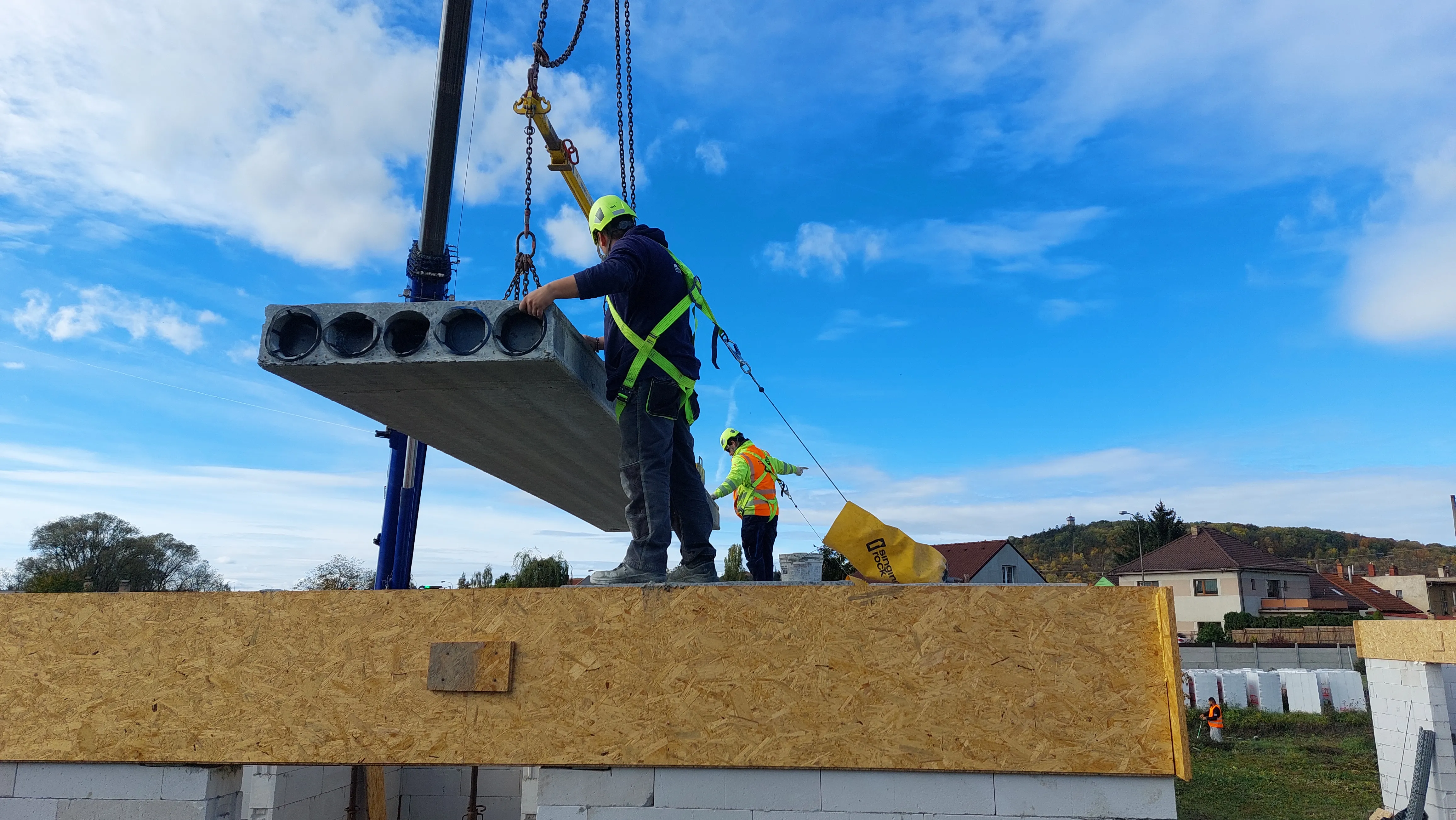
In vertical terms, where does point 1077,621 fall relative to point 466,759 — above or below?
above

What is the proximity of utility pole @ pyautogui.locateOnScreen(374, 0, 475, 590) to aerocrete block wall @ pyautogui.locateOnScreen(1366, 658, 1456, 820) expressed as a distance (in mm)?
11419

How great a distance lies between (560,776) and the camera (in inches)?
153

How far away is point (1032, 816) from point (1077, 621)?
0.83 metres

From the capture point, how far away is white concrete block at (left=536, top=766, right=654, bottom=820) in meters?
3.81

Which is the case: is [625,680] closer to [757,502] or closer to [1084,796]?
[1084,796]

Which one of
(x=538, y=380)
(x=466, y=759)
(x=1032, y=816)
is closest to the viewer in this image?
(x=1032, y=816)

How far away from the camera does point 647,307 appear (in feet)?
14.4

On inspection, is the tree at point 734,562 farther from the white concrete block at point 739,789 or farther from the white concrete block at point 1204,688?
the white concrete block at point 739,789

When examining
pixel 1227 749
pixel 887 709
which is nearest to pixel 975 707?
pixel 887 709

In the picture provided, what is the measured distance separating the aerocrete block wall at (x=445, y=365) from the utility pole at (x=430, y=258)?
3485 mm

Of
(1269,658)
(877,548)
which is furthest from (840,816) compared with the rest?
(1269,658)

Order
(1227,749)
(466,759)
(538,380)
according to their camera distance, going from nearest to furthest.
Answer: (466,759) → (538,380) → (1227,749)

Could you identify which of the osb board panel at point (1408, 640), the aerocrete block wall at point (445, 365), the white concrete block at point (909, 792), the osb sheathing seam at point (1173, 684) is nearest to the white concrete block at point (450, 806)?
the aerocrete block wall at point (445, 365)

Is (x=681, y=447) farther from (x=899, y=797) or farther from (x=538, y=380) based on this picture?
(x=899, y=797)
